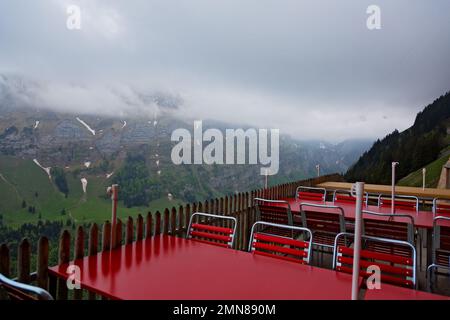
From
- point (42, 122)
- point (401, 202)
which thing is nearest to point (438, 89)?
point (401, 202)

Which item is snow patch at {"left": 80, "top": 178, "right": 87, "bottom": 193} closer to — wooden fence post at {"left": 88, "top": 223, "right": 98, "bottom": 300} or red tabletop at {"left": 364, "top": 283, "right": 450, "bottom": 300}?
wooden fence post at {"left": 88, "top": 223, "right": 98, "bottom": 300}

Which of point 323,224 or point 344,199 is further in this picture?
point 344,199

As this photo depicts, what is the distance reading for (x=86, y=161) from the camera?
3975cm

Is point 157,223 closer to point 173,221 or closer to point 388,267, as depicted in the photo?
point 173,221

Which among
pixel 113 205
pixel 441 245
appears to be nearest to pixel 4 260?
Result: pixel 113 205

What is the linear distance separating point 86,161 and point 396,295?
42.1 meters

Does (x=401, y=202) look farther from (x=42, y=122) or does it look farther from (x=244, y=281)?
(x=42, y=122)

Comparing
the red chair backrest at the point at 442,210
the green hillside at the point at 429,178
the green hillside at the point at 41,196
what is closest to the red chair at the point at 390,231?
the red chair backrest at the point at 442,210

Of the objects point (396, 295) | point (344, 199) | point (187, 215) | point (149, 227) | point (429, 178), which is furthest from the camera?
point (429, 178)
